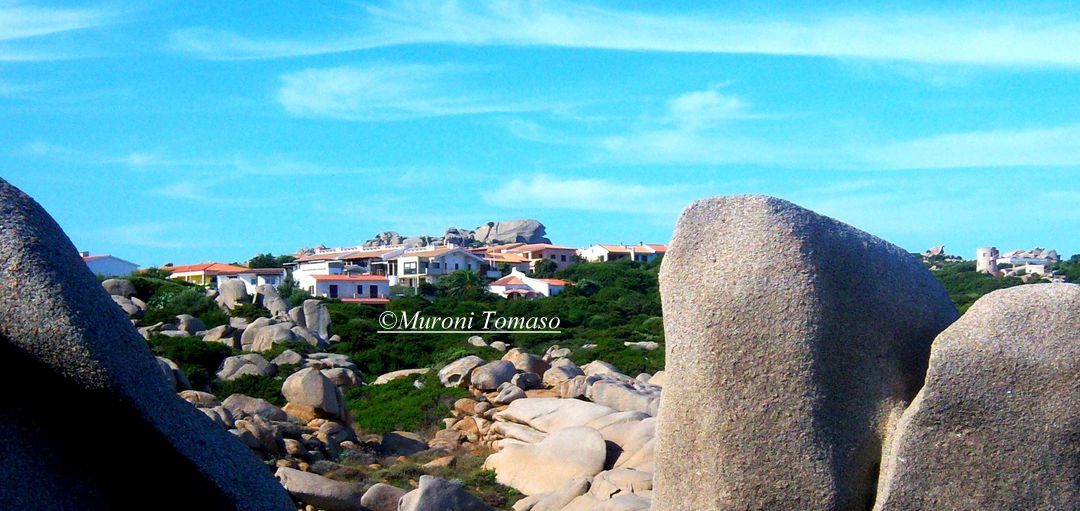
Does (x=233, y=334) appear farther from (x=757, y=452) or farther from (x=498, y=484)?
(x=757, y=452)

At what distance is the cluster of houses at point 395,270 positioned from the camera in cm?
5706

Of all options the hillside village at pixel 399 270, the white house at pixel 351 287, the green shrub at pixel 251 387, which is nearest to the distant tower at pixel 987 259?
the hillside village at pixel 399 270

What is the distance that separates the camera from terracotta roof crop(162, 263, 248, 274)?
61.2m

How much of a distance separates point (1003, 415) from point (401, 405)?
15639 millimetres

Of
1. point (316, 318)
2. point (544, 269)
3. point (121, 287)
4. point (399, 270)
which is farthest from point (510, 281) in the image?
point (316, 318)

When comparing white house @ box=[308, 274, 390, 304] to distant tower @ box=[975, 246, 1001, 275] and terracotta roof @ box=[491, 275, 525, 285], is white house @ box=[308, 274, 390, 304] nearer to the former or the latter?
terracotta roof @ box=[491, 275, 525, 285]

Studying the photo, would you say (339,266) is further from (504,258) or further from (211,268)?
(504,258)

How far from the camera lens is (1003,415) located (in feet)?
18.0

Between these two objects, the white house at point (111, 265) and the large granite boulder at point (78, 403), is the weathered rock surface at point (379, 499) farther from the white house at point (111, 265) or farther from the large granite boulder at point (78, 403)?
the white house at point (111, 265)

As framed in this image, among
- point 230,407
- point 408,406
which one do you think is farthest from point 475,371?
point 230,407

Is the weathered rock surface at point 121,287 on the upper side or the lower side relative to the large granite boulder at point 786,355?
upper

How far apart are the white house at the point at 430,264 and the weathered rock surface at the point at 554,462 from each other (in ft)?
168

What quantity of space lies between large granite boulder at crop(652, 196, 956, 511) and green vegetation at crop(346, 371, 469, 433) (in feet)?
44.1

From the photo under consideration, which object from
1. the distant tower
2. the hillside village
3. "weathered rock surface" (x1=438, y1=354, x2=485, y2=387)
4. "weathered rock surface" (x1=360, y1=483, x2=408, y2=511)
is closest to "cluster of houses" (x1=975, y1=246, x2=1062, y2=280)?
the distant tower
